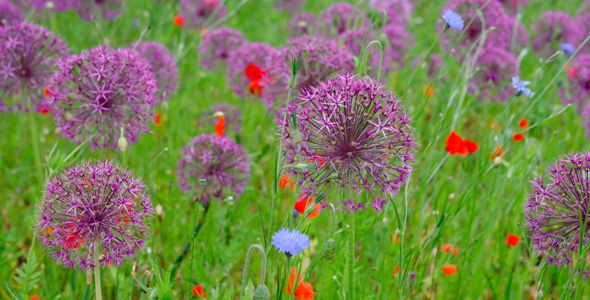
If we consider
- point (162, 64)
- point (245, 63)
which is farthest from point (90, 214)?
point (245, 63)

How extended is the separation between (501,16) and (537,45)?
1.80m

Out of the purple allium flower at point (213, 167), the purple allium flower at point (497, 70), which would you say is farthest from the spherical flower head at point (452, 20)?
the purple allium flower at point (497, 70)

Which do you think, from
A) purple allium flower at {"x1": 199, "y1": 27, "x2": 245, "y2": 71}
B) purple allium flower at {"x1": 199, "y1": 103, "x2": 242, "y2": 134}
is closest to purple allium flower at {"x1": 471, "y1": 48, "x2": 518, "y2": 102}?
purple allium flower at {"x1": 199, "y1": 103, "x2": 242, "y2": 134}

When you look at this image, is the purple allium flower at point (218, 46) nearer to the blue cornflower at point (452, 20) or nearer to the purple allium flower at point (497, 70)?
the purple allium flower at point (497, 70)

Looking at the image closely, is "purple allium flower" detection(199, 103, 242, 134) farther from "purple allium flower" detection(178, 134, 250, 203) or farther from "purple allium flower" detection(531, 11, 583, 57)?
"purple allium flower" detection(531, 11, 583, 57)

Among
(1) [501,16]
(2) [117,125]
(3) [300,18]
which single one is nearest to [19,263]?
(2) [117,125]

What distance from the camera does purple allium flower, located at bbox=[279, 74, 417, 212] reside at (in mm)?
2287

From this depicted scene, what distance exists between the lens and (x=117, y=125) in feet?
9.94

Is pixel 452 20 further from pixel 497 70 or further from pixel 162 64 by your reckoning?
pixel 162 64

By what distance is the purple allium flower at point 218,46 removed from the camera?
218 inches

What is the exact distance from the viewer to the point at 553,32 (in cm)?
634

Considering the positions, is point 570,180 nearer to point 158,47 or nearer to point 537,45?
point 158,47

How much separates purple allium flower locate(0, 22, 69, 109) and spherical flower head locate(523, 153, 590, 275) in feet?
10.2

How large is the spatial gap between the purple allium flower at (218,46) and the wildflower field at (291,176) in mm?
17
